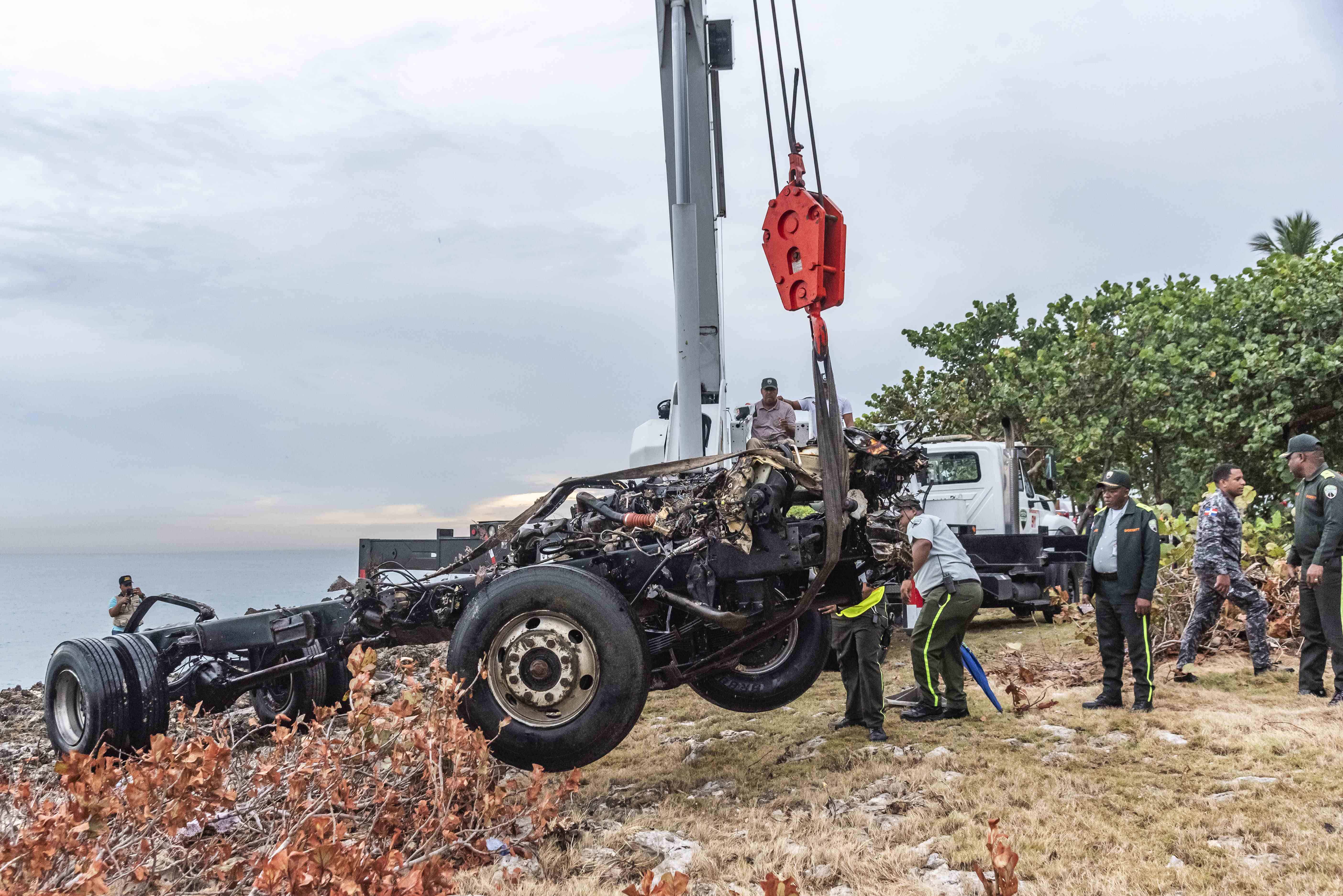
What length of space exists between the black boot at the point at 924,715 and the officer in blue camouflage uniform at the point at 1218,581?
7.92 ft

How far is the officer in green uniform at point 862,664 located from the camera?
5.97m

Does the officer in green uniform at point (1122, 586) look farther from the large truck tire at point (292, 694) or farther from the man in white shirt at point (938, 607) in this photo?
the large truck tire at point (292, 694)

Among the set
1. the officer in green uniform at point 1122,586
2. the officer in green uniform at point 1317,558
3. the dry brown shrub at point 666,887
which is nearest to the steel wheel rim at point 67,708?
the dry brown shrub at point 666,887

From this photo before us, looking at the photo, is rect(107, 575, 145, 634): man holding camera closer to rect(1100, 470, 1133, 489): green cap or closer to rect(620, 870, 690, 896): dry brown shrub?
rect(1100, 470, 1133, 489): green cap

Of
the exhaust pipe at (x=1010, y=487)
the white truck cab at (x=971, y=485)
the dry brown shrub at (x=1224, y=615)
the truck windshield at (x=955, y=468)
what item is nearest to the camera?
the dry brown shrub at (x=1224, y=615)

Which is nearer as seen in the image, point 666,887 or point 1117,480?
point 666,887

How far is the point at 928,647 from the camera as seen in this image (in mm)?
6305

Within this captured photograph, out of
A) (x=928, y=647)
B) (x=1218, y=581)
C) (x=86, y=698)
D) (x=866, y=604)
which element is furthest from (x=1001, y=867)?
(x=1218, y=581)

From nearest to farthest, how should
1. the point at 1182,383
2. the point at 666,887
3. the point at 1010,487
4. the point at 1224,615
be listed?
the point at 666,887 → the point at 1224,615 → the point at 1010,487 → the point at 1182,383

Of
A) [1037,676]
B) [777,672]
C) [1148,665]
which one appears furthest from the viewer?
[1037,676]

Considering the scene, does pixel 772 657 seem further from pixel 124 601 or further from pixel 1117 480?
pixel 124 601

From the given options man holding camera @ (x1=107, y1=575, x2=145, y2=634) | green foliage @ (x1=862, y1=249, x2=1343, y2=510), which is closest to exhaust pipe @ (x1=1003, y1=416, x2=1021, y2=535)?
green foliage @ (x1=862, y1=249, x2=1343, y2=510)

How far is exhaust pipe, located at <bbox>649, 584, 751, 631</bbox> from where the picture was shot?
178 inches

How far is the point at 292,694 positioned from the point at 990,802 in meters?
4.28
